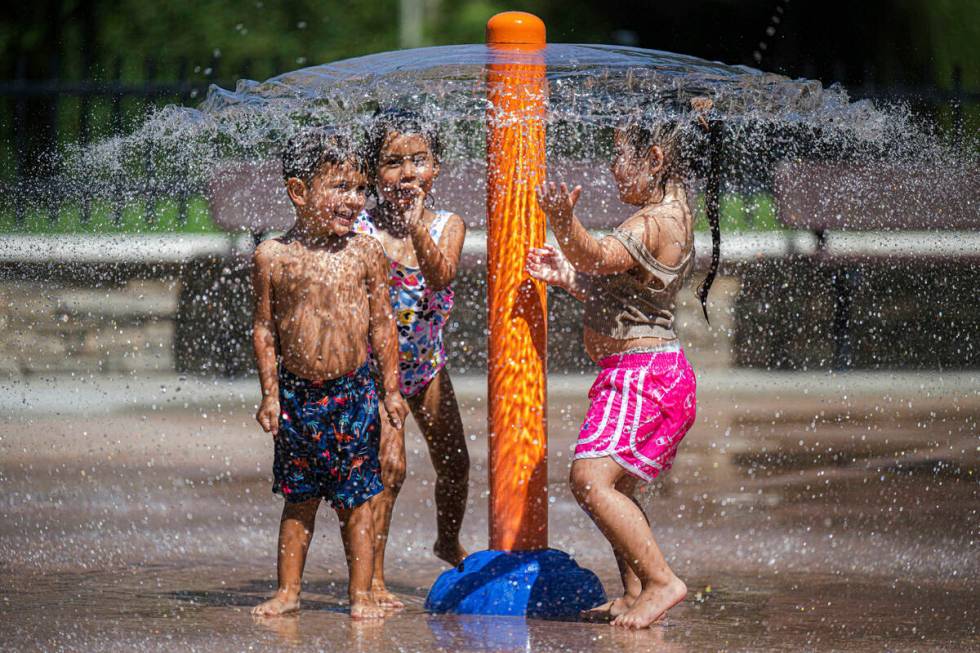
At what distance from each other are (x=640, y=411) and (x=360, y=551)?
0.71 m

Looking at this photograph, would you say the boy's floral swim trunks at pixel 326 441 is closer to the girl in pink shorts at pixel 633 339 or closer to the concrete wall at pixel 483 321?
the girl in pink shorts at pixel 633 339

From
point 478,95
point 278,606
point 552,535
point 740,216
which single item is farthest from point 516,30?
point 740,216

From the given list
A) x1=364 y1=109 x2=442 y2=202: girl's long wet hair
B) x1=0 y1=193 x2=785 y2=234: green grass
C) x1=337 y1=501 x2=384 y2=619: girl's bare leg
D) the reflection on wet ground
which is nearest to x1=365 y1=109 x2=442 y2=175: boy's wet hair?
x1=364 y1=109 x2=442 y2=202: girl's long wet hair

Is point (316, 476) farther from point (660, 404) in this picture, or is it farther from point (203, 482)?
point (203, 482)

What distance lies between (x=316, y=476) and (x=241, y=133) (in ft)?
3.09

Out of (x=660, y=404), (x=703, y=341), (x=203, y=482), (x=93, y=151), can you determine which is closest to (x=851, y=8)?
(x=703, y=341)

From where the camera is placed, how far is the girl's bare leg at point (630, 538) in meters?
3.44

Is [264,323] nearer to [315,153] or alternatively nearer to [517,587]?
[315,153]

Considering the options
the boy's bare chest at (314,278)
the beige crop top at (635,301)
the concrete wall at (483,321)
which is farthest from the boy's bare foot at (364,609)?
the concrete wall at (483,321)

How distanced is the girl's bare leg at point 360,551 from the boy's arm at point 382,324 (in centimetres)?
22

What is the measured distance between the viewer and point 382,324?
3.66 metres

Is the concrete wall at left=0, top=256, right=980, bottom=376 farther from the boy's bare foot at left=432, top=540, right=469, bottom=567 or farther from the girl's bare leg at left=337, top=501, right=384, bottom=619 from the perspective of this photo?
the girl's bare leg at left=337, top=501, right=384, bottom=619

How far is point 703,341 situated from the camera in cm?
916

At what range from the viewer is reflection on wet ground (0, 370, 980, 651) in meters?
3.43
